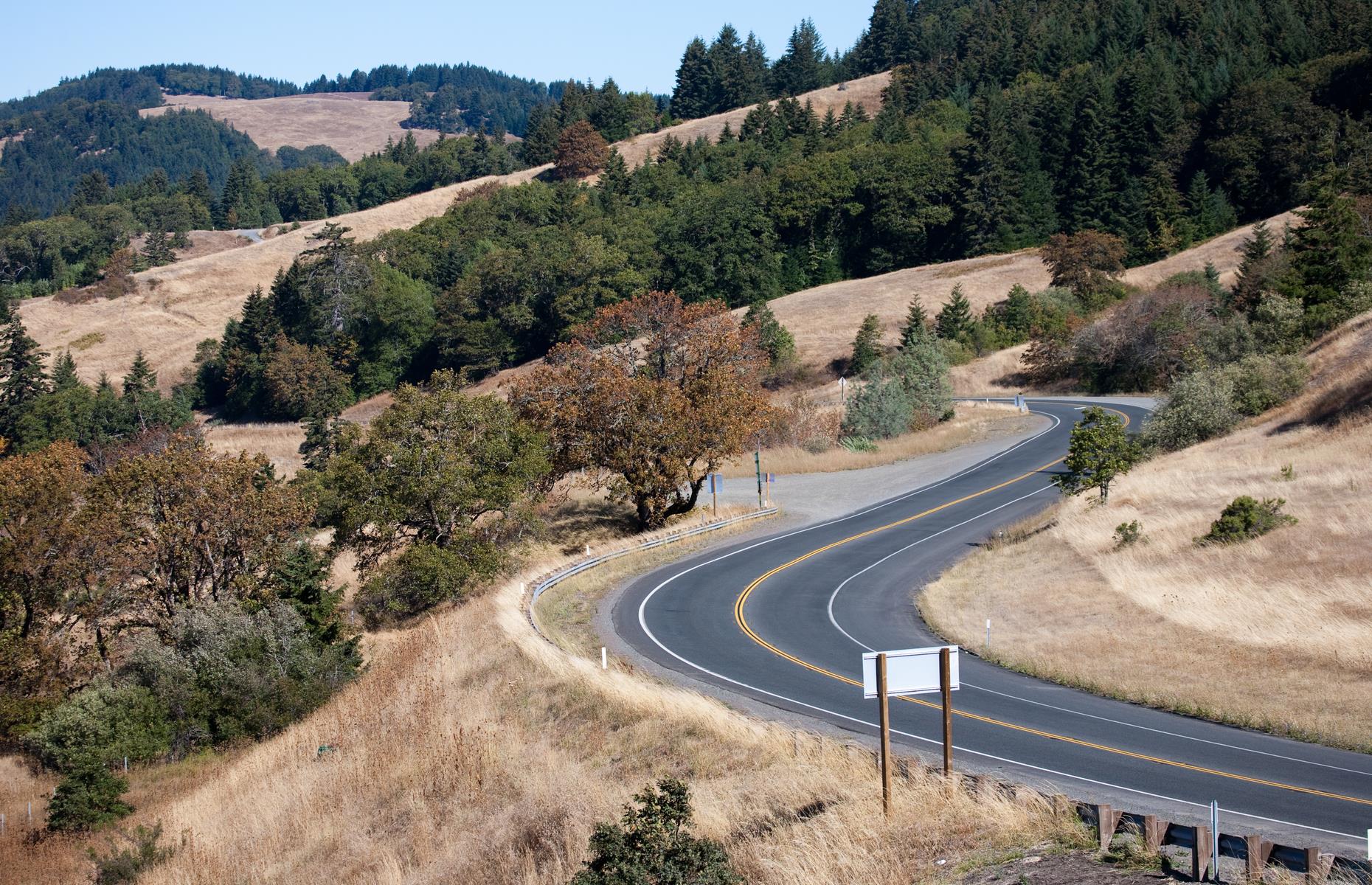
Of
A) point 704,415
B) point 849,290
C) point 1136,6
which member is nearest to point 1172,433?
point 704,415

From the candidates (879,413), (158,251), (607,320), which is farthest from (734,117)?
(607,320)

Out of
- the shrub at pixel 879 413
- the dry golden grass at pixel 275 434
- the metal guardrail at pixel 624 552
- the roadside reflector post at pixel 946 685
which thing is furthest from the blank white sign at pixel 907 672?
the dry golden grass at pixel 275 434

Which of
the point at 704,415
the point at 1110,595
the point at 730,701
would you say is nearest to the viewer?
the point at 730,701

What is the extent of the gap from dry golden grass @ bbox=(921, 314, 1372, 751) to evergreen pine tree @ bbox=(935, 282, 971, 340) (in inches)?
1680

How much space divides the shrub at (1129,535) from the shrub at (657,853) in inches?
862

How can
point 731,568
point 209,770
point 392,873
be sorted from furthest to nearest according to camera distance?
1. point 731,568
2. point 209,770
3. point 392,873

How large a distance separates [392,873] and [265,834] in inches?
177

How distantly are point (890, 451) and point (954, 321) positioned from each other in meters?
30.1

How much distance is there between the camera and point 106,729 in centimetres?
2547

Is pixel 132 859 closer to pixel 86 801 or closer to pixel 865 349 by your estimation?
pixel 86 801

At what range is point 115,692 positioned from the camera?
26.5m

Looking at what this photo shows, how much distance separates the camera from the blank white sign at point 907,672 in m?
12.7

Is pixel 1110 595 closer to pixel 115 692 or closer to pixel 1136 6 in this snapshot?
pixel 115 692

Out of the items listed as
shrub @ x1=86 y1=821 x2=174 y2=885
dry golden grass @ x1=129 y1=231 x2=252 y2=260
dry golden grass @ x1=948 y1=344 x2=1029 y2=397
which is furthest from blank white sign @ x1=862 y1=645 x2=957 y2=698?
dry golden grass @ x1=129 y1=231 x2=252 y2=260
